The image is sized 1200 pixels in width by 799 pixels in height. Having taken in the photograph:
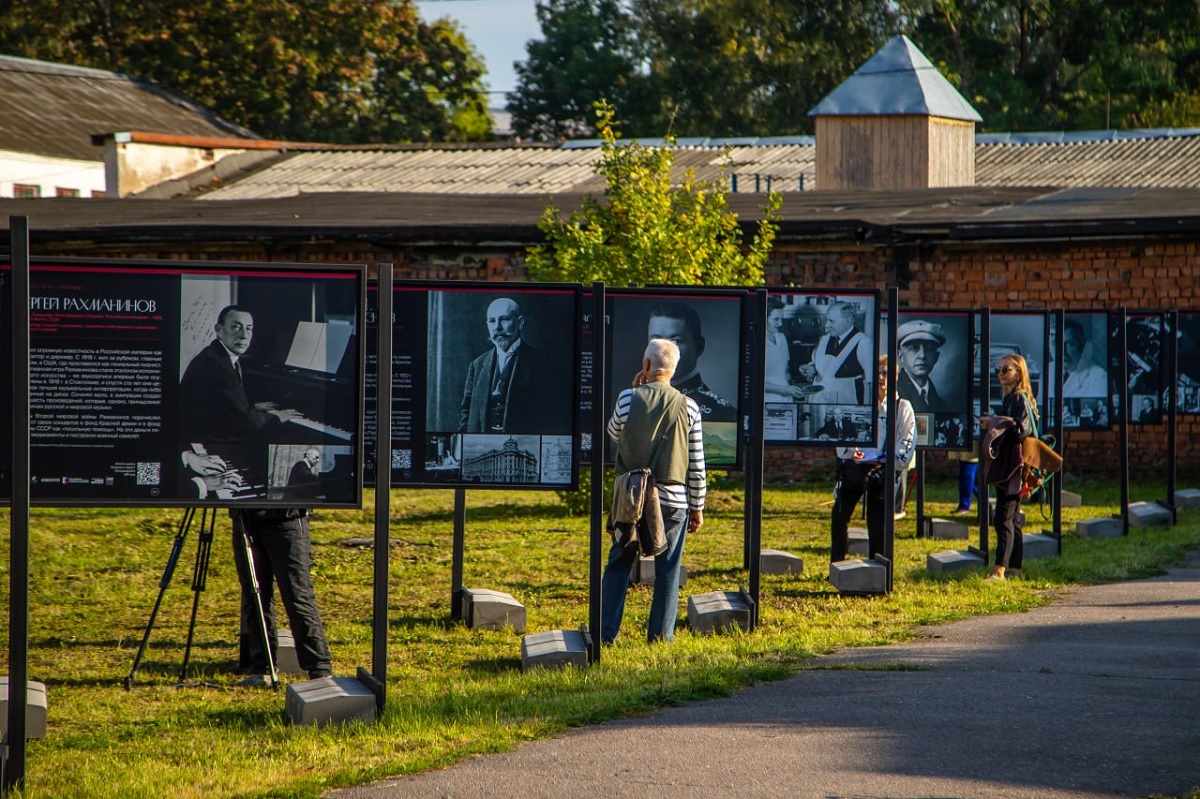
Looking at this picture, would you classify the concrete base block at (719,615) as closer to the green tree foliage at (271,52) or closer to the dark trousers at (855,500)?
the dark trousers at (855,500)

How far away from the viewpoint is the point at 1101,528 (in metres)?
14.2

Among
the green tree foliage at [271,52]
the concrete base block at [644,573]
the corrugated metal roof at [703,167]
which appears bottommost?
the concrete base block at [644,573]

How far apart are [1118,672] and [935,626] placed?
69.5 inches

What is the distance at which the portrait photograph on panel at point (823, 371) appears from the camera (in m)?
11.6

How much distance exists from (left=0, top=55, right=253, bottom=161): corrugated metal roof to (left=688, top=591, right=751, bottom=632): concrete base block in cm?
3131

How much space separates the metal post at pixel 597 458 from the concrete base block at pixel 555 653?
75 millimetres

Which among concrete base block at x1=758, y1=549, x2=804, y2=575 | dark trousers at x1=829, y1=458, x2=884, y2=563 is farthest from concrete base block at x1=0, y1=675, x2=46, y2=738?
dark trousers at x1=829, y1=458, x2=884, y2=563

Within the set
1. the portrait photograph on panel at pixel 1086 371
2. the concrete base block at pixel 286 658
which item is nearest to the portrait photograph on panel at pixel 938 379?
the portrait photograph on panel at pixel 1086 371

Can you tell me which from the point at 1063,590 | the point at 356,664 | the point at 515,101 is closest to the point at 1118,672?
the point at 1063,590

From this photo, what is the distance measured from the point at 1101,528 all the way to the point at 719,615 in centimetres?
624

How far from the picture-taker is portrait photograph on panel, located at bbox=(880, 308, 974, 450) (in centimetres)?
1366

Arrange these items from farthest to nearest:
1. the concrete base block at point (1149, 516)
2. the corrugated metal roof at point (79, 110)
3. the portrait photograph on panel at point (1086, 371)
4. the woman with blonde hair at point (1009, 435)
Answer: the corrugated metal roof at point (79, 110) < the portrait photograph on panel at point (1086, 371) < the concrete base block at point (1149, 516) < the woman with blonde hair at point (1009, 435)

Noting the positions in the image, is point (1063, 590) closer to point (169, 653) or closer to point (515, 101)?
point (169, 653)

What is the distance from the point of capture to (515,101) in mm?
55969
